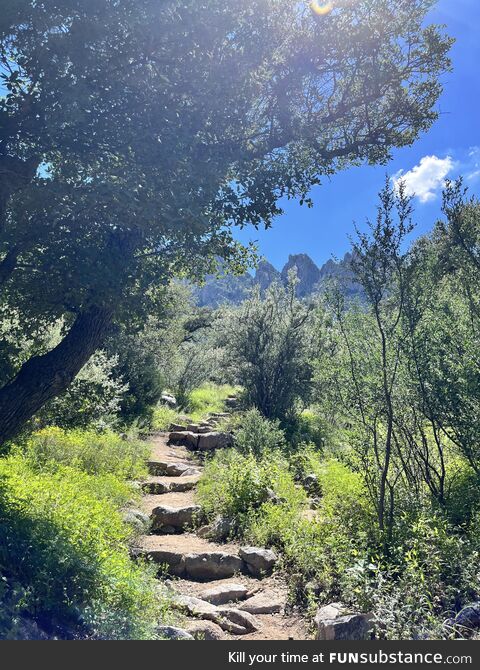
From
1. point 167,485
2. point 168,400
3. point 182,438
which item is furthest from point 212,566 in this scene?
point 168,400

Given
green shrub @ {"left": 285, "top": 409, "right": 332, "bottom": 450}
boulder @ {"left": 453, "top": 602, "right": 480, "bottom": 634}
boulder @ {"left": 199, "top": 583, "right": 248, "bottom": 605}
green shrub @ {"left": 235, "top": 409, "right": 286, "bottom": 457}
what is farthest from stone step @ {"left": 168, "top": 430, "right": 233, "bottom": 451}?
boulder @ {"left": 453, "top": 602, "right": 480, "bottom": 634}

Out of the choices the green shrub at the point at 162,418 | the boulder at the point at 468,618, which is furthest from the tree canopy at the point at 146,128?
the green shrub at the point at 162,418

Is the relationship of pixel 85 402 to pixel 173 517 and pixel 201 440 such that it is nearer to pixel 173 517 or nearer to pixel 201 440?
pixel 173 517

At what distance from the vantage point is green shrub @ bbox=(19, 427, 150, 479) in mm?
9156

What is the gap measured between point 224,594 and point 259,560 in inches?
35.1

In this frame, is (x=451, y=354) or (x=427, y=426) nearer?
(x=451, y=354)

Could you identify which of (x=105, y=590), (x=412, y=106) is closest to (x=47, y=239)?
(x=105, y=590)

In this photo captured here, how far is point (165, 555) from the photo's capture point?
672 centimetres

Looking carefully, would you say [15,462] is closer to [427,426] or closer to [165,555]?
[165,555]

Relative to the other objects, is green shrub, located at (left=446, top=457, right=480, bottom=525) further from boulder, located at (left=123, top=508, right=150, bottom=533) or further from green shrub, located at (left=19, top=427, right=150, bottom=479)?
green shrub, located at (left=19, top=427, right=150, bottom=479)

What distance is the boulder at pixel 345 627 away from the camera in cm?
400

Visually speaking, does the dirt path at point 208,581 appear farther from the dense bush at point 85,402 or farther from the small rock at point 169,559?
the dense bush at point 85,402

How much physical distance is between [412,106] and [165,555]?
7.71 m

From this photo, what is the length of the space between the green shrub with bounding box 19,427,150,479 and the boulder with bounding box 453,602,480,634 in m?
7.15
